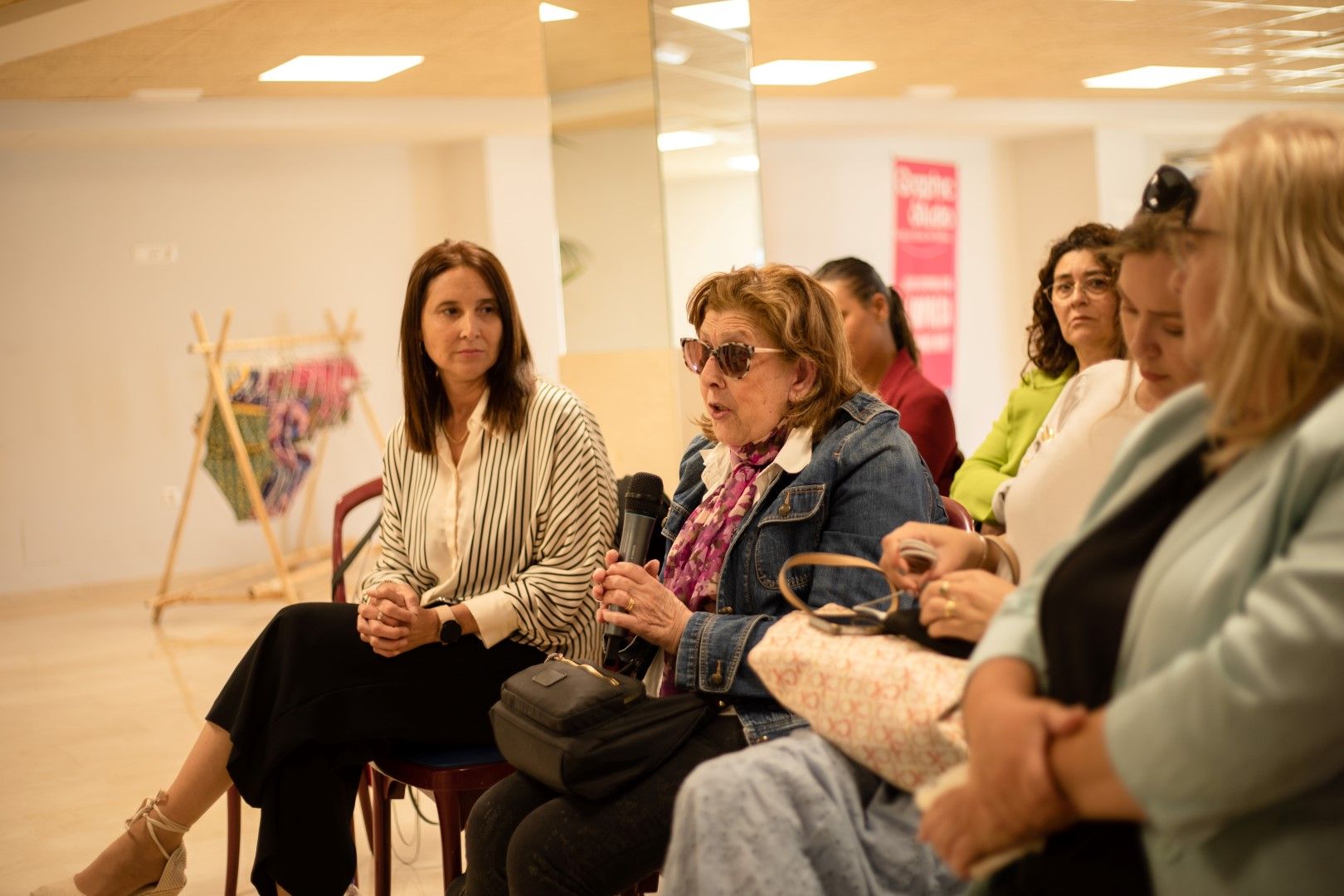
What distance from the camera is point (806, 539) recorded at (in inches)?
79.8

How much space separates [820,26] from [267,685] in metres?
5.78

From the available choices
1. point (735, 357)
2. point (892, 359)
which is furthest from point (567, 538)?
point (892, 359)

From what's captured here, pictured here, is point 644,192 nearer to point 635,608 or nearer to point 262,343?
point 635,608

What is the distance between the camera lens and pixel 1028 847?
127cm

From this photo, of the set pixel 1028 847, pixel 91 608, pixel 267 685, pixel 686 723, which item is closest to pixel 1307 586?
pixel 1028 847

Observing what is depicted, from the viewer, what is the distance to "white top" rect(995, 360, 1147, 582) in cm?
185

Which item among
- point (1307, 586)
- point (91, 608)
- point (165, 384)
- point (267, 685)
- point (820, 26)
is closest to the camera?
point (1307, 586)

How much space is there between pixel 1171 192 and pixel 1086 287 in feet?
5.23

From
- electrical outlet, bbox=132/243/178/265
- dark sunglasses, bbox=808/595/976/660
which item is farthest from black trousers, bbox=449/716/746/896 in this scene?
electrical outlet, bbox=132/243/178/265

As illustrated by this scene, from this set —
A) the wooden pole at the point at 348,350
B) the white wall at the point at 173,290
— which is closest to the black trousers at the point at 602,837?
the wooden pole at the point at 348,350

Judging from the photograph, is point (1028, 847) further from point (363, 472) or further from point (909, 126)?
point (909, 126)

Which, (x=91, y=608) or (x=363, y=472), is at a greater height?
(x=363, y=472)

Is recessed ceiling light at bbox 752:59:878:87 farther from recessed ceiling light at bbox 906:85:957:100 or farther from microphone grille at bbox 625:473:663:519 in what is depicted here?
microphone grille at bbox 625:473:663:519

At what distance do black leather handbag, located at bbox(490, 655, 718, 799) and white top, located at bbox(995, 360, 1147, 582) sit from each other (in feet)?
1.79
